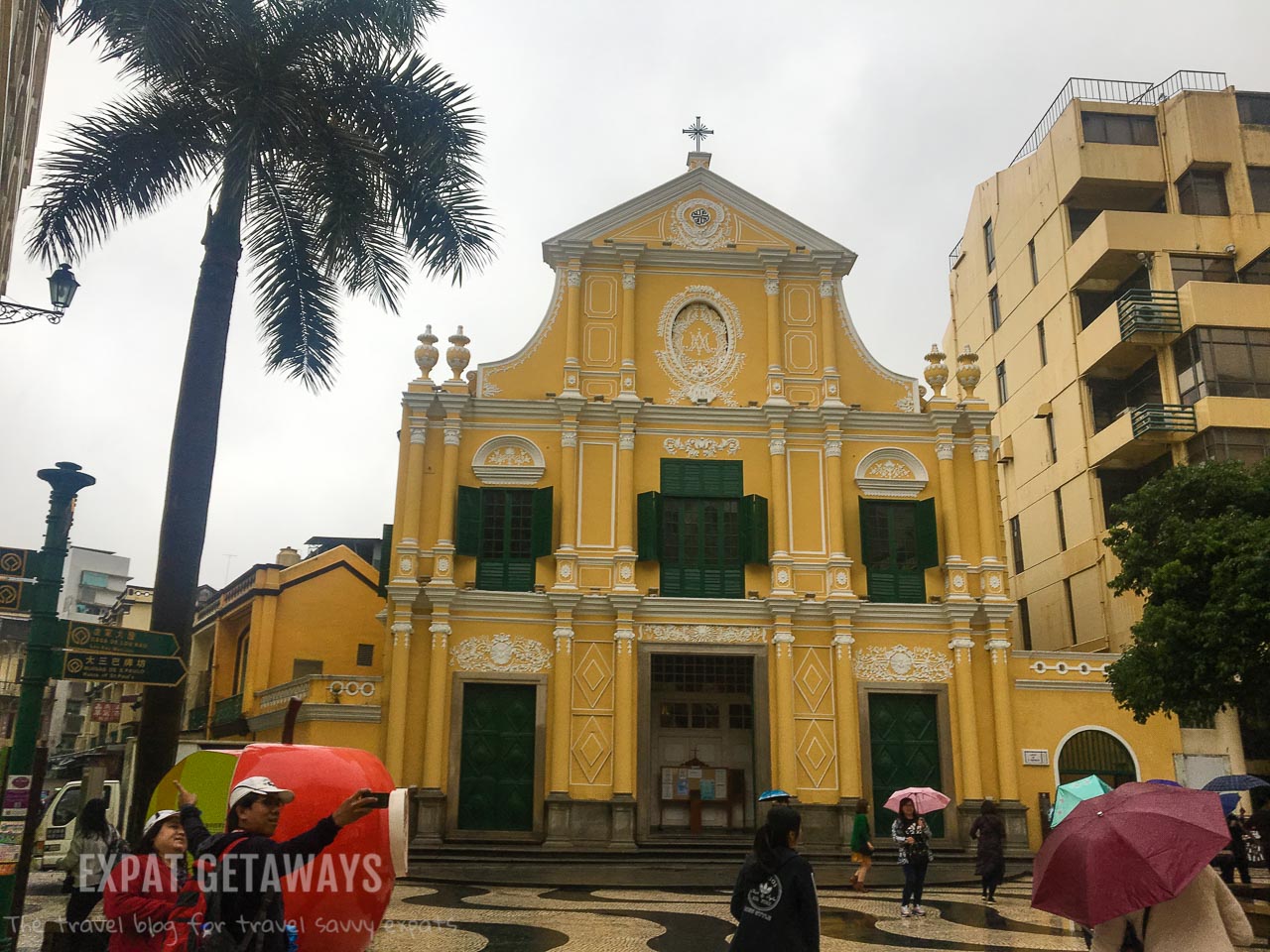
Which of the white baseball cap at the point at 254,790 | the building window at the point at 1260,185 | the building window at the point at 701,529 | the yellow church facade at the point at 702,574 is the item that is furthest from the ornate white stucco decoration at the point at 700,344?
the white baseball cap at the point at 254,790

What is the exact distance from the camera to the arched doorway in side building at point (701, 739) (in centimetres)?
2061

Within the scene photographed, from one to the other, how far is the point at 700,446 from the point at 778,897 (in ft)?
56.0

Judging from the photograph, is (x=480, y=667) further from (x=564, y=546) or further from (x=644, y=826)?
(x=644, y=826)

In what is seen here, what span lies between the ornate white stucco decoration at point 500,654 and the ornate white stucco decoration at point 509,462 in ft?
10.2

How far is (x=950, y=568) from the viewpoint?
21594 mm

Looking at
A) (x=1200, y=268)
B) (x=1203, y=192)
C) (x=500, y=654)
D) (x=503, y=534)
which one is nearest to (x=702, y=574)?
(x=503, y=534)

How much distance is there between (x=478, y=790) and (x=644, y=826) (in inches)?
123

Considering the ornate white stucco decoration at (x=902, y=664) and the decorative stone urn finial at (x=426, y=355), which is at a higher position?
the decorative stone urn finial at (x=426, y=355)

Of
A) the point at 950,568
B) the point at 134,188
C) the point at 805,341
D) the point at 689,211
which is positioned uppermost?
the point at 689,211

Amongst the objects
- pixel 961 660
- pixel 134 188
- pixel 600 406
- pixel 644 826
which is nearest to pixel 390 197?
pixel 134 188

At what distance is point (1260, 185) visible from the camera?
29.2 m

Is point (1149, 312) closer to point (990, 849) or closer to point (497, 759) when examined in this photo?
point (990, 849)

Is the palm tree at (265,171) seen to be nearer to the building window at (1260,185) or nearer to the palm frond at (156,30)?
the palm frond at (156,30)

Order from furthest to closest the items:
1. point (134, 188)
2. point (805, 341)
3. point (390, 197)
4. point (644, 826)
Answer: point (805, 341), point (644, 826), point (390, 197), point (134, 188)
